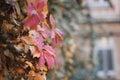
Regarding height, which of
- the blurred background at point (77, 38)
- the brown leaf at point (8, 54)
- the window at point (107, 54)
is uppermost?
the window at point (107, 54)

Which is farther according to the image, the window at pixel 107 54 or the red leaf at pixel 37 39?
the window at pixel 107 54

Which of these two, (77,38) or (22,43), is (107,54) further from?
(22,43)

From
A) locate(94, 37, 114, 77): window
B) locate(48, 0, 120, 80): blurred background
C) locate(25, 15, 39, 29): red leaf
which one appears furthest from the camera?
locate(94, 37, 114, 77): window

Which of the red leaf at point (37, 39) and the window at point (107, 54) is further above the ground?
the window at point (107, 54)

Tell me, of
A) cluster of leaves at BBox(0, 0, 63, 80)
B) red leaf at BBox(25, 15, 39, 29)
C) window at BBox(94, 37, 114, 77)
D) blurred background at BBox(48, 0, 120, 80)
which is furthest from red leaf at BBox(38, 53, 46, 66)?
window at BBox(94, 37, 114, 77)

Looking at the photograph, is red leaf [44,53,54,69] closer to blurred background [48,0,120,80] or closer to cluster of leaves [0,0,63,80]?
cluster of leaves [0,0,63,80]

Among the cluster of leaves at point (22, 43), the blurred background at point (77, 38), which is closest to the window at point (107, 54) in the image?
the blurred background at point (77, 38)

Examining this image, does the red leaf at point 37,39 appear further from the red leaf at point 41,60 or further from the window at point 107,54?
the window at point 107,54

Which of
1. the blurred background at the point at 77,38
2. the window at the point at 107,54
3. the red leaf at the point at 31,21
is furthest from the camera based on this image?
the window at the point at 107,54

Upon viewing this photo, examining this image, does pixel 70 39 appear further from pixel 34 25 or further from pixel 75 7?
pixel 34 25

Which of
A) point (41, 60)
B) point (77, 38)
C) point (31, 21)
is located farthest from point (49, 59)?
Result: point (77, 38)
